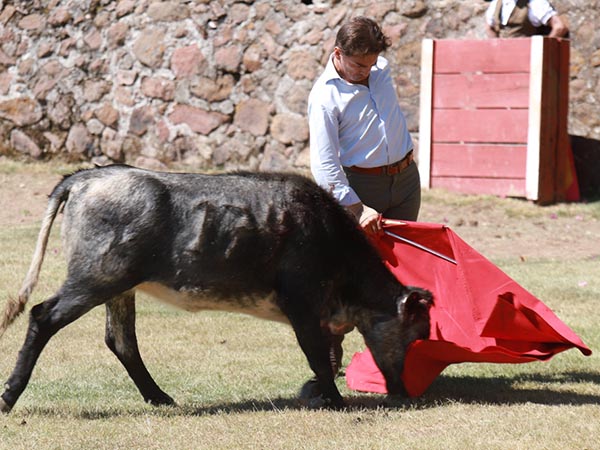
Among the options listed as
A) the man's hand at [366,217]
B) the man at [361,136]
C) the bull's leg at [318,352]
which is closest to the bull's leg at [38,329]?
the bull's leg at [318,352]

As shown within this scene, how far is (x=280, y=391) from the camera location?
5.93 m

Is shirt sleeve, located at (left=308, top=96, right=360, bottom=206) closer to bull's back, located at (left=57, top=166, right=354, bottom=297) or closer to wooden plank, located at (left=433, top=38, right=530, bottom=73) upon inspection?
bull's back, located at (left=57, top=166, right=354, bottom=297)

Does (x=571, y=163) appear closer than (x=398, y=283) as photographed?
No

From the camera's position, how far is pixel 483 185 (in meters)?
12.6

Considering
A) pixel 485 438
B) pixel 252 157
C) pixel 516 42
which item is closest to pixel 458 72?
pixel 516 42

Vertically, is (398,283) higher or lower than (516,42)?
lower

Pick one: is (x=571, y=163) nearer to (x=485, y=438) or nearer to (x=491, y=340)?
(x=491, y=340)

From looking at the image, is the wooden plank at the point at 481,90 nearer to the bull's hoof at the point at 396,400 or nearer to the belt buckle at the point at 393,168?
the belt buckle at the point at 393,168

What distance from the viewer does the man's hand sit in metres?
5.72

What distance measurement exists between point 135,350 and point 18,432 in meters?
0.87

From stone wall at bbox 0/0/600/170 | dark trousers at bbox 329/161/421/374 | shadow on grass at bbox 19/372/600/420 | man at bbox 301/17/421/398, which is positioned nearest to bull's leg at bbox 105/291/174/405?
shadow on grass at bbox 19/372/600/420

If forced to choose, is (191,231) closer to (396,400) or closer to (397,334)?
(397,334)

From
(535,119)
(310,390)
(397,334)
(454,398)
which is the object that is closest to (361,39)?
(397,334)

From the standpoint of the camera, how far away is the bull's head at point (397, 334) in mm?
5605
